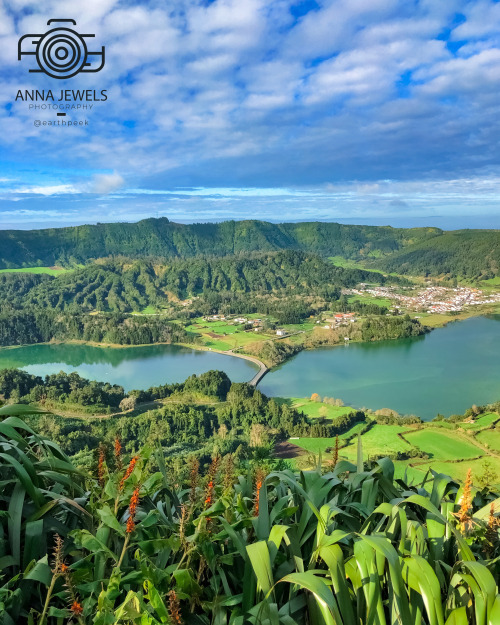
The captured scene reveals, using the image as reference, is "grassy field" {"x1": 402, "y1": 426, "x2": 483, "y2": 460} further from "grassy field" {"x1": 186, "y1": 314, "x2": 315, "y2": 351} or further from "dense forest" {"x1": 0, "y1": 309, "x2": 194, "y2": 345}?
"dense forest" {"x1": 0, "y1": 309, "x2": 194, "y2": 345}

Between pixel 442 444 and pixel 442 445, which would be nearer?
pixel 442 445

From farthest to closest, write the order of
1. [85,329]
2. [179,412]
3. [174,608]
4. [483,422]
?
1. [85,329]
2. [179,412]
3. [483,422]
4. [174,608]

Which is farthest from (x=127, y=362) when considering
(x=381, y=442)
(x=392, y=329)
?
(x=381, y=442)

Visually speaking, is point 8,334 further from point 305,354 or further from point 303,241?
point 303,241

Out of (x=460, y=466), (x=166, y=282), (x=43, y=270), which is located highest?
(x=43, y=270)

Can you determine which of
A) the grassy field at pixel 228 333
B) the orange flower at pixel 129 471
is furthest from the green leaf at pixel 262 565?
the grassy field at pixel 228 333

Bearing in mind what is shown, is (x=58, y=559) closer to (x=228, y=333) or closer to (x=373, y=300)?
(x=228, y=333)

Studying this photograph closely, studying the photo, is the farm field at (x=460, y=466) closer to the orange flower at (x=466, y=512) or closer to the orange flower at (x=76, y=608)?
the orange flower at (x=466, y=512)
